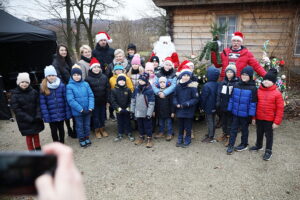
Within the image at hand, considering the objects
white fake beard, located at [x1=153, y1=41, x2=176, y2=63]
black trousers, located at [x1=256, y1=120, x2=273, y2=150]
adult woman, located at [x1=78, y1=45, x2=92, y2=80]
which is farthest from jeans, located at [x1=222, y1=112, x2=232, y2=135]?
adult woman, located at [x1=78, y1=45, x2=92, y2=80]

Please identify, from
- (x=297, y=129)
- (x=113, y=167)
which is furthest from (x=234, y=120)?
(x=113, y=167)

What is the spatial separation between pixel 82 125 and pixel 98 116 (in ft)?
1.70

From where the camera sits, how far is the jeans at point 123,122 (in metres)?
4.77

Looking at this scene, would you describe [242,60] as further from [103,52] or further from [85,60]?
[85,60]

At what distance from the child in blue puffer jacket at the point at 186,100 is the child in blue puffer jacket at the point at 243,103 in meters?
0.72

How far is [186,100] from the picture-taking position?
4.31 metres

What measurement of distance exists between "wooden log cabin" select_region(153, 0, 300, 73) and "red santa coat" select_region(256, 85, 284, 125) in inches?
190

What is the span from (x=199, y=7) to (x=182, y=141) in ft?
20.2

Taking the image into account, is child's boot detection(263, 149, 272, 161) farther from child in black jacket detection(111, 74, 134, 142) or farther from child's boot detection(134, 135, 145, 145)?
child in black jacket detection(111, 74, 134, 142)

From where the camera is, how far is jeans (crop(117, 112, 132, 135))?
188 inches

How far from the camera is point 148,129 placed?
4.52 metres

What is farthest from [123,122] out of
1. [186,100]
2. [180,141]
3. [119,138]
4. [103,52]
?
[103,52]

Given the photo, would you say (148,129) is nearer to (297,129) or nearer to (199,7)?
(297,129)

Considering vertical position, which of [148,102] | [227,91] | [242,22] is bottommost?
[148,102]
